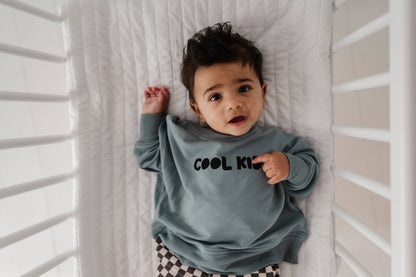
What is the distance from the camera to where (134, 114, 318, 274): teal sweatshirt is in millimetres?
784

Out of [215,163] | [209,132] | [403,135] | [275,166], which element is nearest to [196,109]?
[209,132]

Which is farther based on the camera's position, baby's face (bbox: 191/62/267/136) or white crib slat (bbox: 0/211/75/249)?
baby's face (bbox: 191/62/267/136)

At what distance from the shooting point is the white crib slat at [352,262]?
614 mm

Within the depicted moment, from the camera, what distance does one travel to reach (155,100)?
0.88m

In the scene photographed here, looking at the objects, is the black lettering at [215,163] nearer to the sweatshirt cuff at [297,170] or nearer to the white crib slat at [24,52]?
the sweatshirt cuff at [297,170]

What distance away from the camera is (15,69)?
0.99m

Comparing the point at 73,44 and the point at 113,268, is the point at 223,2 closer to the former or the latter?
the point at 73,44

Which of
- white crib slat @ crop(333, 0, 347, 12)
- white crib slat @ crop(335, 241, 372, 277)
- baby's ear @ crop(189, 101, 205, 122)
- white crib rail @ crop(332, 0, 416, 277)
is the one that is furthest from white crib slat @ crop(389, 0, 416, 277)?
baby's ear @ crop(189, 101, 205, 122)

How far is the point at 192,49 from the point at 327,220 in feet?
2.08

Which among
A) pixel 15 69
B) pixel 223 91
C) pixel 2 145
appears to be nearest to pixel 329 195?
pixel 223 91

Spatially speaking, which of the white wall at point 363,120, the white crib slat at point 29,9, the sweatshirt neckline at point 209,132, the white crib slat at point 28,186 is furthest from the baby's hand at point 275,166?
the white crib slat at point 29,9

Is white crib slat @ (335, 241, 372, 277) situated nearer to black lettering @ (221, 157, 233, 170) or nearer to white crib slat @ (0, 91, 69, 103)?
black lettering @ (221, 157, 233, 170)

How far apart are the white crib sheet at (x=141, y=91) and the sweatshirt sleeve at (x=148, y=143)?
0.15ft

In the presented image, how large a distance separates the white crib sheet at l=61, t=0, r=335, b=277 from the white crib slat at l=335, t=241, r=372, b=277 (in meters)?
0.03
